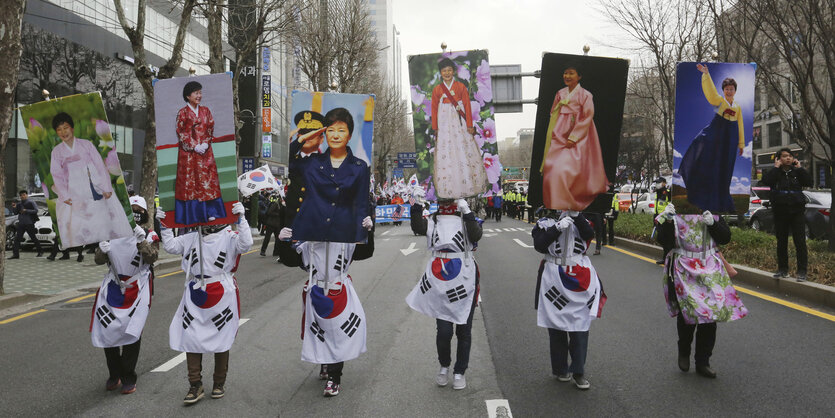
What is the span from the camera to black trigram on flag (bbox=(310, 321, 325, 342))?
477cm

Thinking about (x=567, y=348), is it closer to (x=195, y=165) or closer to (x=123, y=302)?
(x=195, y=165)

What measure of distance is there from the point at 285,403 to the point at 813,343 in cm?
498

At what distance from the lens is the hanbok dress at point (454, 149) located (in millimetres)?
5055

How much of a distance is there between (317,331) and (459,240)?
1345 mm

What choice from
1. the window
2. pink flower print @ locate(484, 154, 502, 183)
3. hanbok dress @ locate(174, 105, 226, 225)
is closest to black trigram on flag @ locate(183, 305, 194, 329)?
hanbok dress @ locate(174, 105, 226, 225)

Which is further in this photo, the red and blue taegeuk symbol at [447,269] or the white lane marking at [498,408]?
the red and blue taegeuk symbol at [447,269]

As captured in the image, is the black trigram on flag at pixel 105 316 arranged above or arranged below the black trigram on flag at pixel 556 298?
below

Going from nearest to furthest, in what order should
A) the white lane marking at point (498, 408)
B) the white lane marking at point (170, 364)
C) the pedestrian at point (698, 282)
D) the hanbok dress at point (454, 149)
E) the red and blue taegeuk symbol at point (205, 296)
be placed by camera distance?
the white lane marking at point (498, 408) < the red and blue taegeuk symbol at point (205, 296) < the pedestrian at point (698, 282) < the hanbok dress at point (454, 149) < the white lane marking at point (170, 364)

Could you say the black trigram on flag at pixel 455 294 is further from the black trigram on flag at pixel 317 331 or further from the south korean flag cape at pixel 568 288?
A: the black trigram on flag at pixel 317 331

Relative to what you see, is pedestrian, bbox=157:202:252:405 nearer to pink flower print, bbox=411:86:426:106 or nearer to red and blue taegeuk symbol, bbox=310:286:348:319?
red and blue taegeuk symbol, bbox=310:286:348:319

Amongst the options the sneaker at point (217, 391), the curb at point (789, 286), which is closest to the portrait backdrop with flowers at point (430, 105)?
the sneaker at point (217, 391)

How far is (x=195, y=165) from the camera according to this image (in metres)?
4.93

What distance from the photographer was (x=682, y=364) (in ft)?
16.9

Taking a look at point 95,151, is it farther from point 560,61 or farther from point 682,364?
point 682,364
